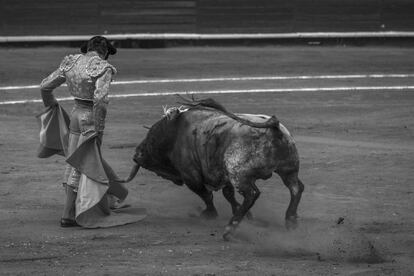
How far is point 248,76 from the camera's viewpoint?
55.5ft

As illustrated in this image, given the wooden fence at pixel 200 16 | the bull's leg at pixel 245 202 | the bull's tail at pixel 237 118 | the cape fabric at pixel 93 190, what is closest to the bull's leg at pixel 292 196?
the bull's leg at pixel 245 202

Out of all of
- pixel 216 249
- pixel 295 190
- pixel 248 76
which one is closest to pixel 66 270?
pixel 216 249

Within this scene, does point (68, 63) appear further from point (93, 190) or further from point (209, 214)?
point (209, 214)

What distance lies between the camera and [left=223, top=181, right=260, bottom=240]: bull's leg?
7262 millimetres

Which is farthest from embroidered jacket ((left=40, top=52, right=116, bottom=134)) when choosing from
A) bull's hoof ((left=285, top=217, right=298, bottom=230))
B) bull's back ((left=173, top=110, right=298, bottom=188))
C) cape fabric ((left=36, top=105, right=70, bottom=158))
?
bull's hoof ((left=285, top=217, right=298, bottom=230))

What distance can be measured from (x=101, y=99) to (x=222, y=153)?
0.99 m

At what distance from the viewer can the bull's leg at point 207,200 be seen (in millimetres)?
7914

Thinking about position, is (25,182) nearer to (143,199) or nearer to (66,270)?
(143,199)

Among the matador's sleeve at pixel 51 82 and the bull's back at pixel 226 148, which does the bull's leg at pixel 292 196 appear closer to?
the bull's back at pixel 226 148

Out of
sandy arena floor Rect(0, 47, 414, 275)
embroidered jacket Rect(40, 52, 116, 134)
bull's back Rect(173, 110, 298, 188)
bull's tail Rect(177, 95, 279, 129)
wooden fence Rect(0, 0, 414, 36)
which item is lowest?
wooden fence Rect(0, 0, 414, 36)

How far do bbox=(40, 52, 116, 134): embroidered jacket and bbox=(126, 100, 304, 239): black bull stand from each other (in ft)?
1.70

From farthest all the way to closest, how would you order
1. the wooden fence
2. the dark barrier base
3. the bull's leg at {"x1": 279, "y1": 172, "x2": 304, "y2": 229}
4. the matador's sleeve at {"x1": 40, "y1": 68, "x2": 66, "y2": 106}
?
the wooden fence
the dark barrier base
the matador's sleeve at {"x1": 40, "y1": 68, "x2": 66, "y2": 106}
the bull's leg at {"x1": 279, "y1": 172, "x2": 304, "y2": 229}

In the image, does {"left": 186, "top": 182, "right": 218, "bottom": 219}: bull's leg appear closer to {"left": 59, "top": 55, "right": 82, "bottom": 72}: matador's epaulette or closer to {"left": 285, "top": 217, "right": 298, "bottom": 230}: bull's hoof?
{"left": 285, "top": 217, "right": 298, "bottom": 230}: bull's hoof

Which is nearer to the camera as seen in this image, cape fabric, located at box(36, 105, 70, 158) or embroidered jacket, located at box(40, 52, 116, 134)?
embroidered jacket, located at box(40, 52, 116, 134)
